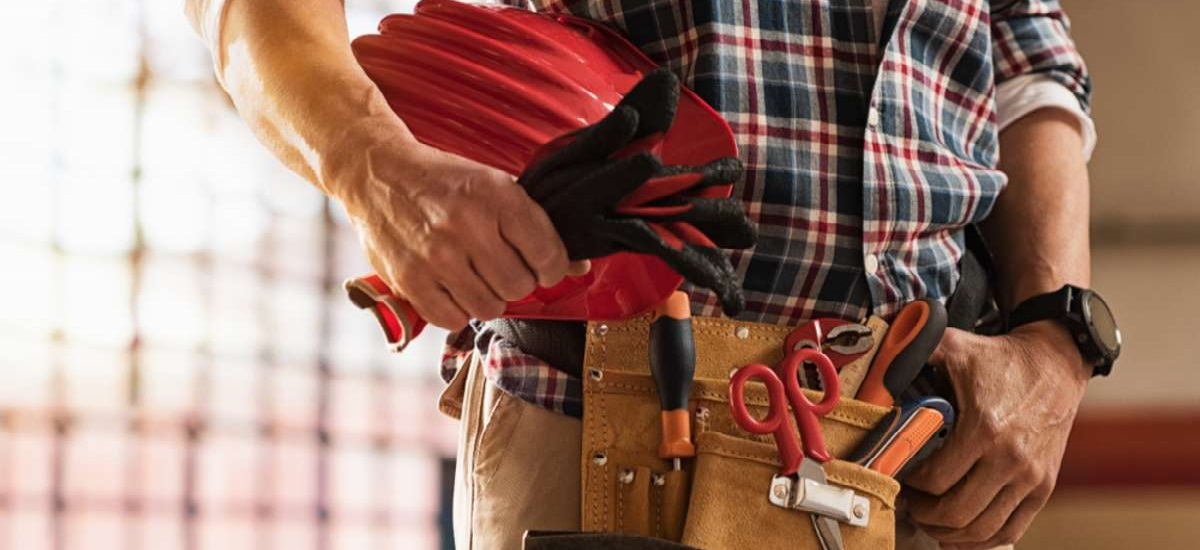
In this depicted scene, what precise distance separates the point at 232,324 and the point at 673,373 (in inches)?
142

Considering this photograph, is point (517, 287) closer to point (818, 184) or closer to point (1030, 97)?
point (818, 184)

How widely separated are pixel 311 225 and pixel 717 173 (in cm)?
392

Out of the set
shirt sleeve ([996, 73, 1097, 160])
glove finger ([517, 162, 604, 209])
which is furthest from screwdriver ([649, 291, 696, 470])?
shirt sleeve ([996, 73, 1097, 160])

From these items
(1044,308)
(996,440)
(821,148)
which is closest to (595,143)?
(821,148)

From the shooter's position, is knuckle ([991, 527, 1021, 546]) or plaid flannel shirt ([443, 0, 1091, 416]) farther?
knuckle ([991, 527, 1021, 546])

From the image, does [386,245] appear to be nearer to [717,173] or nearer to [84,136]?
[717,173]

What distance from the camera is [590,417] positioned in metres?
0.94

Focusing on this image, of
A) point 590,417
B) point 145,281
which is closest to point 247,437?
point 145,281

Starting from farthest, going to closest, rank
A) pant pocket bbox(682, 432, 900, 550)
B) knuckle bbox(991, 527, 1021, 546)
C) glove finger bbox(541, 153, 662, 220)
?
knuckle bbox(991, 527, 1021, 546) → pant pocket bbox(682, 432, 900, 550) → glove finger bbox(541, 153, 662, 220)

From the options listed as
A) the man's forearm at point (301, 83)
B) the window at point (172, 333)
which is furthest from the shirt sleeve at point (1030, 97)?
the window at point (172, 333)

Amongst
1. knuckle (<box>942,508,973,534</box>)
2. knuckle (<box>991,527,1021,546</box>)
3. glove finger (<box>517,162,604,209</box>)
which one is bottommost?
knuckle (<box>991,527,1021,546</box>)

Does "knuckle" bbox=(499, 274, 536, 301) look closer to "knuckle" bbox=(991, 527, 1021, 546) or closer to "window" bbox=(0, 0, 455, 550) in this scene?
"knuckle" bbox=(991, 527, 1021, 546)

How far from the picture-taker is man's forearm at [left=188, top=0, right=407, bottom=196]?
79cm

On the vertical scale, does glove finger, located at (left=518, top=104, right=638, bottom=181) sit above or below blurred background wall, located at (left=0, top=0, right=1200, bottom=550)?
above
